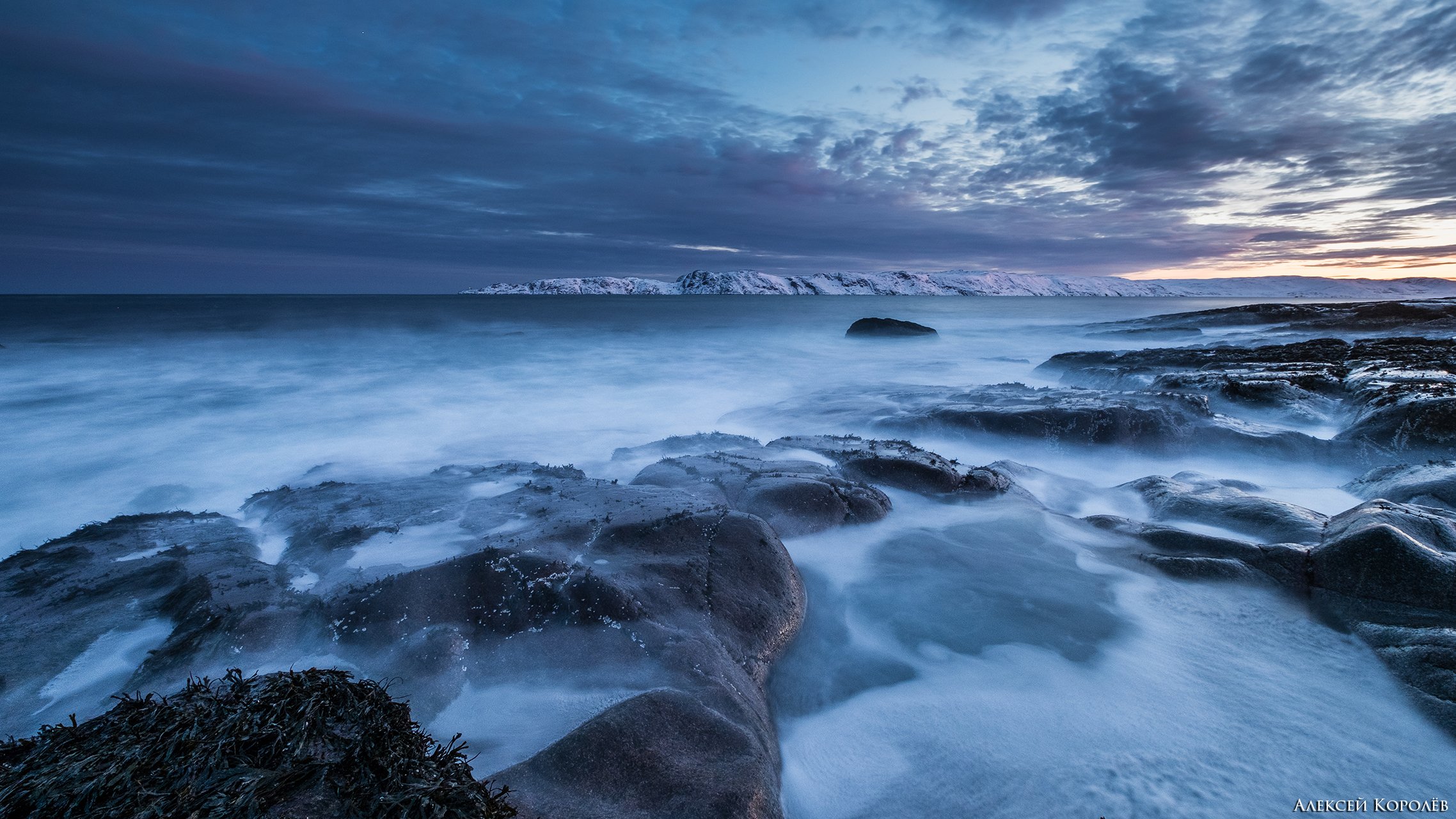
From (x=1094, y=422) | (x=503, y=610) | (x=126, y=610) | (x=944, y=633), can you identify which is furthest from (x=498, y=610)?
(x=1094, y=422)

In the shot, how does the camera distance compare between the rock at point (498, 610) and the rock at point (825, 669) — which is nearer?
the rock at point (498, 610)

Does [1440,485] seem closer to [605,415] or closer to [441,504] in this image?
[441,504]

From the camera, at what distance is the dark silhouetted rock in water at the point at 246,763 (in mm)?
1885

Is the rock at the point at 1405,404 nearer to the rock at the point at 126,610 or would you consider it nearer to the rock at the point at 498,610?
the rock at the point at 498,610

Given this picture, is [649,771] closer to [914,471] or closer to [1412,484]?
[914,471]

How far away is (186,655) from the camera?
377cm

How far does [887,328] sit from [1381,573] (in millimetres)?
26557

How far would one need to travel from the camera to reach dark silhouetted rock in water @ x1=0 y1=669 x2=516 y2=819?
188cm

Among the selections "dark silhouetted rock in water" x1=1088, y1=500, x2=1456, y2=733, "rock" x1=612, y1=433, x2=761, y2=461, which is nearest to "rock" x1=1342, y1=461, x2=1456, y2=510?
"dark silhouetted rock in water" x1=1088, y1=500, x2=1456, y2=733

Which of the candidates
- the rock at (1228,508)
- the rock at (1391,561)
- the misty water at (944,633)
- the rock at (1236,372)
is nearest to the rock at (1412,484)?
the misty water at (944,633)

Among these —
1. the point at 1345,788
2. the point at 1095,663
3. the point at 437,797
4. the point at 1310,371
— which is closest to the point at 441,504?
the point at 437,797

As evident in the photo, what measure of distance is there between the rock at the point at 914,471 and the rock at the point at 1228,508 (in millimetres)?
1624

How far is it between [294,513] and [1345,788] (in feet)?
27.7

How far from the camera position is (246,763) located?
208cm
